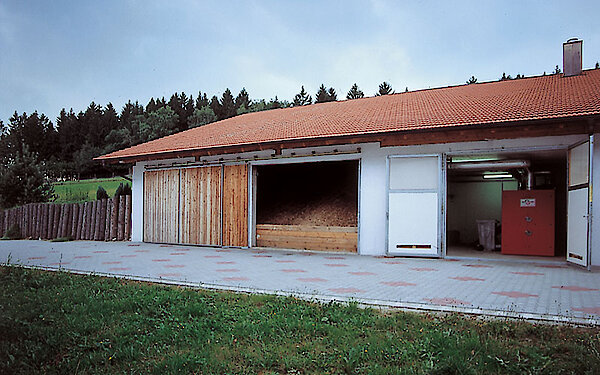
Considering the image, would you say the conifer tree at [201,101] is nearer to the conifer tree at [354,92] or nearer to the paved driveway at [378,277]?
the conifer tree at [354,92]

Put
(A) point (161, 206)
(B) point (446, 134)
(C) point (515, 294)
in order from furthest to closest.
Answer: (A) point (161, 206)
(B) point (446, 134)
(C) point (515, 294)

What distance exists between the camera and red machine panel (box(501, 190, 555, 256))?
11.1m

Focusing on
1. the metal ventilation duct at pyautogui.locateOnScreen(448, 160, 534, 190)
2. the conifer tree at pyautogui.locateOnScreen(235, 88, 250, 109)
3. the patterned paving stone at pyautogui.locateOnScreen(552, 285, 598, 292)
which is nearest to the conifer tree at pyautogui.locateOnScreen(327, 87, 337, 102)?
the conifer tree at pyautogui.locateOnScreen(235, 88, 250, 109)

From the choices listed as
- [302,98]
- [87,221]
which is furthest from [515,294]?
[302,98]

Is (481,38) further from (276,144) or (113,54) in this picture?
(113,54)

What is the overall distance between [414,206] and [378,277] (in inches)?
142

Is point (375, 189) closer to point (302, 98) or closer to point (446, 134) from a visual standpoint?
point (446, 134)

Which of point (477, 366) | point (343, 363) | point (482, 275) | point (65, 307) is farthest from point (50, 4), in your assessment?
point (482, 275)

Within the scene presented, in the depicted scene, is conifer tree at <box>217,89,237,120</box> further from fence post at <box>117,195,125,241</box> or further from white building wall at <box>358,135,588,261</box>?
white building wall at <box>358,135,588,261</box>

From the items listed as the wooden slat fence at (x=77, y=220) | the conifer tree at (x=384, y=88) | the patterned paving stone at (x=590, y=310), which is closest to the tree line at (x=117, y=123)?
the conifer tree at (x=384, y=88)

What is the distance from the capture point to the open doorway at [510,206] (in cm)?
1112

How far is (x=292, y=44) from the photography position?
22422 millimetres

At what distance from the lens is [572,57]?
1404 cm

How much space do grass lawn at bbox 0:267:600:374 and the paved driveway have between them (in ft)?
2.56
